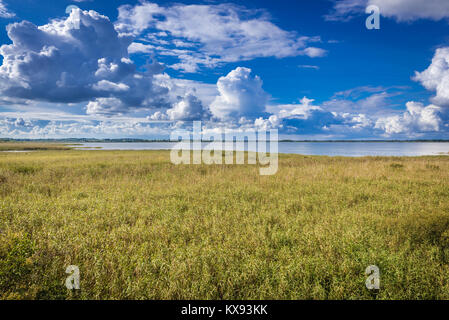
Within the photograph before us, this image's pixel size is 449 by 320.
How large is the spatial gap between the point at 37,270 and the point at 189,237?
3.38 meters

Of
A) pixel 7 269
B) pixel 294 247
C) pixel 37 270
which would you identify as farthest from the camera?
pixel 294 247

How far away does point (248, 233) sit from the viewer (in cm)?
632

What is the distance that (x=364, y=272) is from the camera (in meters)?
4.43

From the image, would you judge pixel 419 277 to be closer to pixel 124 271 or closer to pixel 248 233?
pixel 248 233
